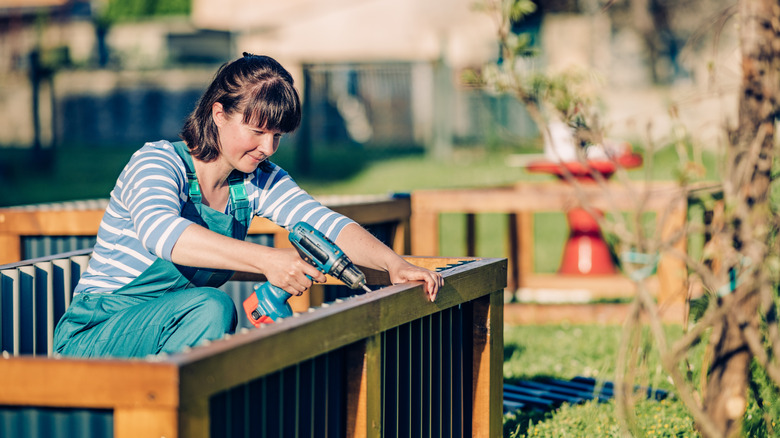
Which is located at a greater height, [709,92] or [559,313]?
[709,92]

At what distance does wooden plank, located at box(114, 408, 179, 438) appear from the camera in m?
1.90

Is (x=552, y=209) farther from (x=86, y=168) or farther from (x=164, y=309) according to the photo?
(x=86, y=168)

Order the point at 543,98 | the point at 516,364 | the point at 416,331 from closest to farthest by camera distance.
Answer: the point at 416,331, the point at 543,98, the point at 516,364

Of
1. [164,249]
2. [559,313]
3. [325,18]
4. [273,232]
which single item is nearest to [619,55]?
[325,18]

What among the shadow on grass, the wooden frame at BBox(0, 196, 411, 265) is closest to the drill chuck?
the wooden frame at BBox(0, 196, 411, 265)

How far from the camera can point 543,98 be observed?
3.81 meters

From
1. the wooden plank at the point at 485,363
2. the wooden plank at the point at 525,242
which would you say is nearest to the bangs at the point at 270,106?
the wooden plank at the point at 485,363

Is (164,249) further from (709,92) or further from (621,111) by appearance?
(621,111)

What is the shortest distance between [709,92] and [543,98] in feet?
2.45

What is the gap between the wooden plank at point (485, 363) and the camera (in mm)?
3312

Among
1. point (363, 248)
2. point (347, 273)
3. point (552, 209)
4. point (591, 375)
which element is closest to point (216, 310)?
point (347, 273)

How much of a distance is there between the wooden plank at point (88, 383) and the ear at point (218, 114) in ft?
4.47

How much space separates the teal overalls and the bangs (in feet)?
0.95

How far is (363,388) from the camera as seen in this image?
2602 millimetres
